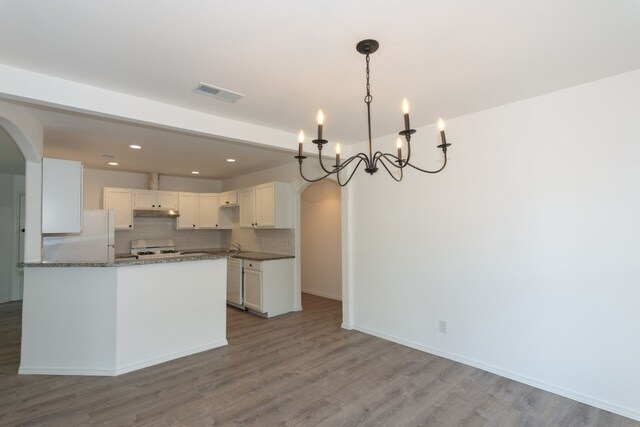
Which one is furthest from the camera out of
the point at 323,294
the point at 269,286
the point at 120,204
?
the point at 323,294

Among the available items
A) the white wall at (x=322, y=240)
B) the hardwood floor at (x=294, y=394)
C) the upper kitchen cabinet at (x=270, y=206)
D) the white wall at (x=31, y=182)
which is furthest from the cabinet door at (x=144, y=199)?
the white wall at (x=322, y=240)

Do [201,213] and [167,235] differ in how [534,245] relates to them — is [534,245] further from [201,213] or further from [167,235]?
[167,235]

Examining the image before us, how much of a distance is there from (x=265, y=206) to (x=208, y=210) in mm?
1855

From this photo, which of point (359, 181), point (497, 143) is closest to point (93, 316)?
point (359, 181)

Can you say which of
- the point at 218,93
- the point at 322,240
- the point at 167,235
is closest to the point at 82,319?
the point at 218,93

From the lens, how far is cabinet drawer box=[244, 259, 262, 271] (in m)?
5.13

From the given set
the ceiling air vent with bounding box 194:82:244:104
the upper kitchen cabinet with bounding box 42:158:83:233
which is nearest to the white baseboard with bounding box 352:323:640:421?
the ceiling air vent with bounding box 194:82:244:104

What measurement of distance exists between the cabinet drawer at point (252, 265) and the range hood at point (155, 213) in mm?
2054

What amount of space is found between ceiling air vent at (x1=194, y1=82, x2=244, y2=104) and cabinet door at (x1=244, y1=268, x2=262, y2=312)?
297 cm

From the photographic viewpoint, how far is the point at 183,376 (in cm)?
311

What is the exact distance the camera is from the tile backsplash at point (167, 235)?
6277 mm

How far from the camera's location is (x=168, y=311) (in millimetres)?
3521

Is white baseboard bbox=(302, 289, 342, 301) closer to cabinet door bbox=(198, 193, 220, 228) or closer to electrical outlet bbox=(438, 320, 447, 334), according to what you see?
cabinet door bbox=(198, 193, 220, 228)

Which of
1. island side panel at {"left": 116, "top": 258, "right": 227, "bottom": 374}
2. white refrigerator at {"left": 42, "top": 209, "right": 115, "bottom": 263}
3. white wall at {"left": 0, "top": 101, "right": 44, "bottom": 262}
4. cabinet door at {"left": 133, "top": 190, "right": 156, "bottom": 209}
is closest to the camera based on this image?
white wall at {"left": 0, "top": 101, "right": 44, "bottom": 262}
